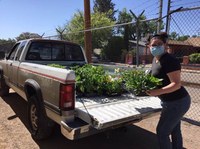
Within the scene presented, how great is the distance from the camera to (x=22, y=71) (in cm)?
548

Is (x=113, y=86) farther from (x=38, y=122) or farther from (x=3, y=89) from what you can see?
(x=3, y=89)

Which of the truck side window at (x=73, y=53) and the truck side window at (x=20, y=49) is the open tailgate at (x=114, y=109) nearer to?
the truck side window at (x=73, y=53)

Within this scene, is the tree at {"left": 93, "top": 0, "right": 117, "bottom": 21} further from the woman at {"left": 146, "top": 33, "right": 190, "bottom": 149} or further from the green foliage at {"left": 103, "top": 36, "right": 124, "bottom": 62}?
the woman at {"left": 146, "top": 33, "right": 190, "bottom": 149}

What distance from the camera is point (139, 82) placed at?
12.1 feet

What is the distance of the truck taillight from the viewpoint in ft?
11.8

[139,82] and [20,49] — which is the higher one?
[20,49]

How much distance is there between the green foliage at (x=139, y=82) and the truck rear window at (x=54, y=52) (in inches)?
111

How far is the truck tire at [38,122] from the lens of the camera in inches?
172

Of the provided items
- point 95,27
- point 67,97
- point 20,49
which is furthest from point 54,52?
point 95,27

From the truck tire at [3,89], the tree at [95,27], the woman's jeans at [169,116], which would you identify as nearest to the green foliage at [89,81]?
the woman's jeans at [169,116]

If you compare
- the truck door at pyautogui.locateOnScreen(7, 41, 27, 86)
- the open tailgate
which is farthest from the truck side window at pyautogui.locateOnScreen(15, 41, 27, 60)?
the open tailgate

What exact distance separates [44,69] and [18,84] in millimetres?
1952

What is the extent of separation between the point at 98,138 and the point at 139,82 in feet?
6.05

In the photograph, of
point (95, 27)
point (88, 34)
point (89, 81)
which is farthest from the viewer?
point (95, 27)
